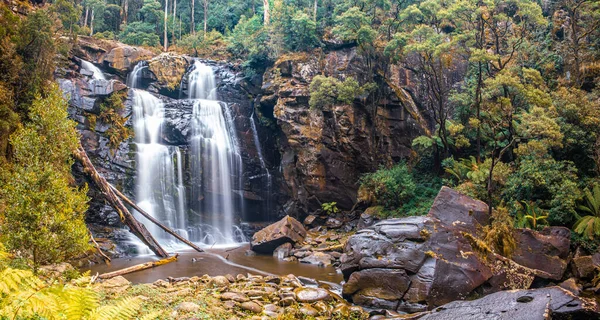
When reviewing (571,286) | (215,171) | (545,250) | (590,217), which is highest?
(215,171)

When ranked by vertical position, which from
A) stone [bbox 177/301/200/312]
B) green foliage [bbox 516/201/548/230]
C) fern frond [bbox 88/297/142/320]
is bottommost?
stone [bbox 177/301/200/312]

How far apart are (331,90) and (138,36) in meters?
21.5

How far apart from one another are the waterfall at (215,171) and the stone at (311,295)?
11820 mm

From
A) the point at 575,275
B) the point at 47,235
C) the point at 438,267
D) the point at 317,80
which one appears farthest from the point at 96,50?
the point at 575,275

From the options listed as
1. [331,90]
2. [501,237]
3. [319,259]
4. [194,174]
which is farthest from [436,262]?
[194,174]

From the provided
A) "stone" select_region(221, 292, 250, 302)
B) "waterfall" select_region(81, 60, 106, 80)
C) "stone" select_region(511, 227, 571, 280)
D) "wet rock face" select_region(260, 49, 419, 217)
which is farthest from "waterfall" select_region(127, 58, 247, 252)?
"stone" select_region(511, 227, 571, 280)

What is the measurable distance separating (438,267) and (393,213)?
8285mm

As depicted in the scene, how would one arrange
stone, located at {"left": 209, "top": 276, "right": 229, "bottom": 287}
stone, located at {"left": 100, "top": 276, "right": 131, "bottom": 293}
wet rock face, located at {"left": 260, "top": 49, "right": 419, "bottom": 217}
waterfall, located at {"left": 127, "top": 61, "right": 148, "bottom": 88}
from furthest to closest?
1. waterfall, located at {"left": 127, "top": 61, "right": 148, "bottom": 88}
2. wet rock face, located at {"left": 260, "top": 49, "right": 419, "bottom": 217}
3. stone, located at {"left": 209, "top": 276, "right": 229, "bottom": 287}
4. stone, located at {"left": 100, "top": 276, "right": 131, "bottom": 293}

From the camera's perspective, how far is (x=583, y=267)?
10023mm

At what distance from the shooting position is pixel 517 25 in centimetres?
2061

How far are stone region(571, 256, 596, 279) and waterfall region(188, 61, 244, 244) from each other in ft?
51.7

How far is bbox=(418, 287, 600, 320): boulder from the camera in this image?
247 inches

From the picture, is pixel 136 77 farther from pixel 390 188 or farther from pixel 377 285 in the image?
pixel 377 285

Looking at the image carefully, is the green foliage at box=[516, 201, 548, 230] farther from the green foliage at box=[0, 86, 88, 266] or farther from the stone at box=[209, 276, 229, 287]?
the green foliage at box=[0, 86, 88, 266]
